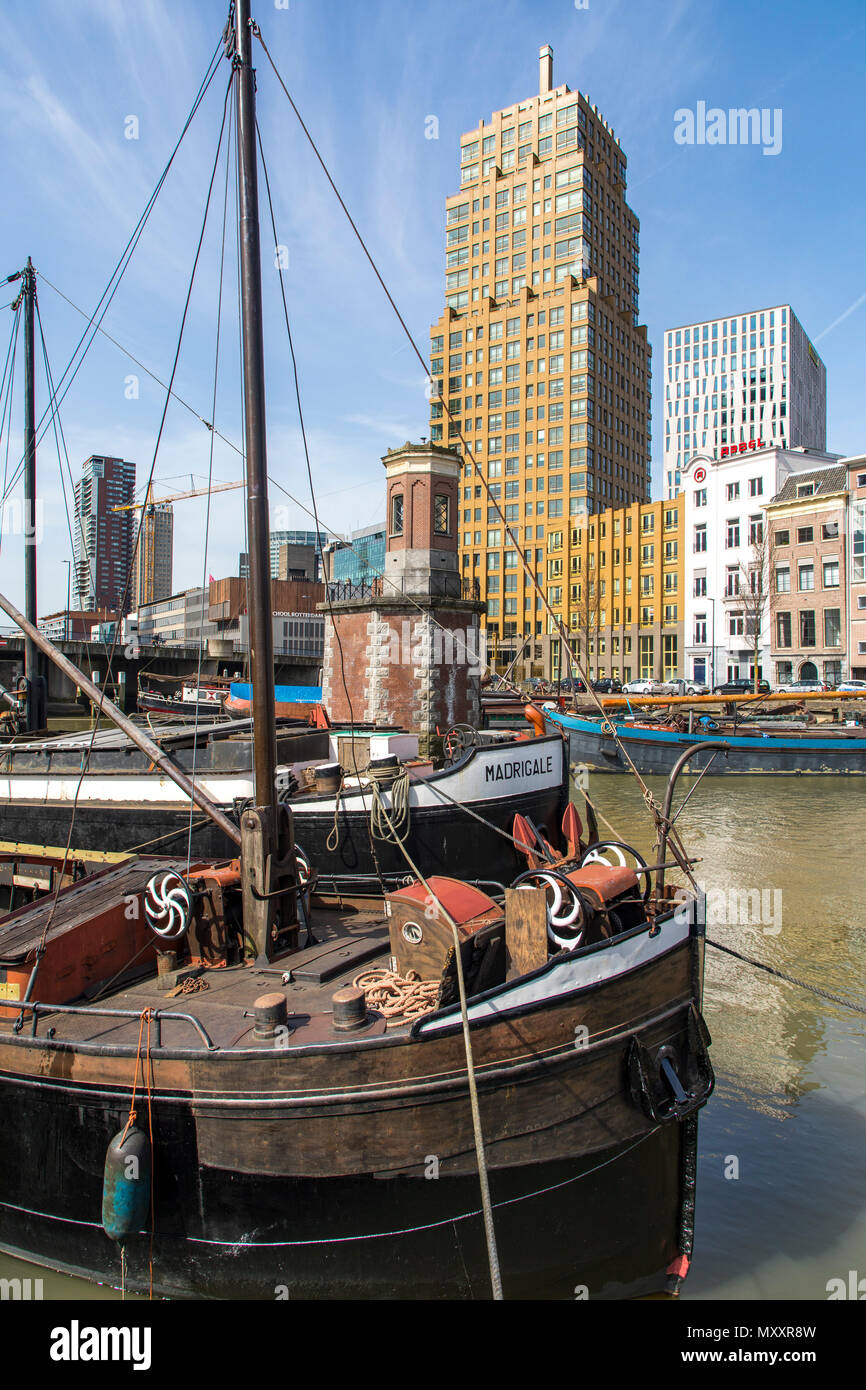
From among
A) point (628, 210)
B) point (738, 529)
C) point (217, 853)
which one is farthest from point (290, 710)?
point (628, 210)

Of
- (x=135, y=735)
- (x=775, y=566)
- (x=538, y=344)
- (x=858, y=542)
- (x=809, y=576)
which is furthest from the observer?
(x=538, y=344)

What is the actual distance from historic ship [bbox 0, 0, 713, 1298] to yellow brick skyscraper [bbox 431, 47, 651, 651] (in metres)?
73.9

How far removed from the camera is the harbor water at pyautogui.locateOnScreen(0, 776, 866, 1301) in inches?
252

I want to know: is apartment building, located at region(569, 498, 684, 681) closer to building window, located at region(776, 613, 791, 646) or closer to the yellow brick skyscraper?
the yellow brick skyscraper

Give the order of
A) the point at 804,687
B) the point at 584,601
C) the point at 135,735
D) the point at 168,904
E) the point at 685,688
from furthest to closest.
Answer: the point at 584,601
the point at 685,688
the point at 804,687
the point at 135,735
the point at 168,904

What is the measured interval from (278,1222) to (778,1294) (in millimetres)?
4103

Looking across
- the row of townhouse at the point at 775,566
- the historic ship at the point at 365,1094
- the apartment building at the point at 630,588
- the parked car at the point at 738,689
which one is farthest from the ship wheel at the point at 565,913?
the apartment building at the point at 630,588

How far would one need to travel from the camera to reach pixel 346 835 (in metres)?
13.9

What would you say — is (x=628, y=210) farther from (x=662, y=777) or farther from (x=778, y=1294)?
(x=778, y=1294)

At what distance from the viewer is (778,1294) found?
21.0 ft

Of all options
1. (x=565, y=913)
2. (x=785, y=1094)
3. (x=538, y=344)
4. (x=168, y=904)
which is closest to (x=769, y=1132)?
(x=785, y=1094)

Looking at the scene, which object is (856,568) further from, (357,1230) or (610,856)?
(357,1230)

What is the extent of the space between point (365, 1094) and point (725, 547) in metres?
65.6

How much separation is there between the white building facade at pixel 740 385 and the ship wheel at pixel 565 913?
12562cm
